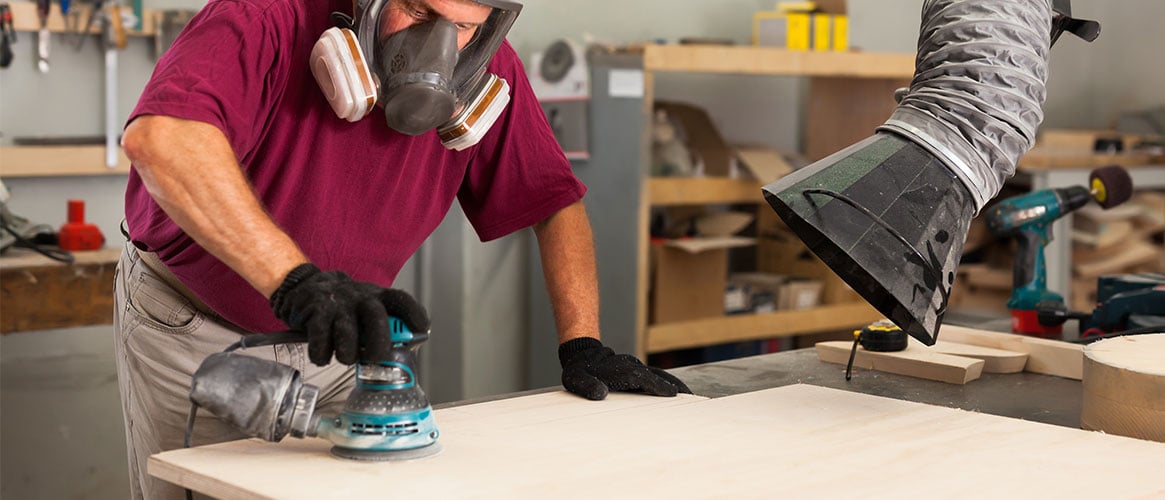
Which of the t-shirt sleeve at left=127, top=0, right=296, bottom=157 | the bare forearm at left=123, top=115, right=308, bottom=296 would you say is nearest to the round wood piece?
the bare forearm at left=123, top=115, right=308, bottom=296

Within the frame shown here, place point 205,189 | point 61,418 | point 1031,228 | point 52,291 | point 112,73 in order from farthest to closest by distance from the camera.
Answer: point 112,73 < point 61,418 < point 52,291 < point 1031,228 < point 205,189

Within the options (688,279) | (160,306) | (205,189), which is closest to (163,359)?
(160,306)

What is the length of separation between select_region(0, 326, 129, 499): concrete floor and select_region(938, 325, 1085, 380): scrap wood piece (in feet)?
7.35

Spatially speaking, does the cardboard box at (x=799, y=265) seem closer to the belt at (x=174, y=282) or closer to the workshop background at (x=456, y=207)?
the workshop background at (x=456, y=207)

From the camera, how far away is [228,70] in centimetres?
157

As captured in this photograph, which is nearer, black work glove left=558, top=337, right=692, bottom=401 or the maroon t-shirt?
the maroon t-shirt

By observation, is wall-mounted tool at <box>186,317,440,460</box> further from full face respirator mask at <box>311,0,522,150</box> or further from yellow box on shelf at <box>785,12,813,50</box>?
yellow box on shelf at <box>785,12,813,50</box>

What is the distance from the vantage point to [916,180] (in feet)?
4.97

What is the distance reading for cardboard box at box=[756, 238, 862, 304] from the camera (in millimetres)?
4785

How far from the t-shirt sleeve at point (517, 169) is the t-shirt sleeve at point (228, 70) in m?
0.43

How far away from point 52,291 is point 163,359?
148 centimetres

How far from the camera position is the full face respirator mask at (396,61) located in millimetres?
1609

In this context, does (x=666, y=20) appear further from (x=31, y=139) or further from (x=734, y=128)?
(x=31, y=139)

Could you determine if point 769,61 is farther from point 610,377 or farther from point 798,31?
point 610,377
